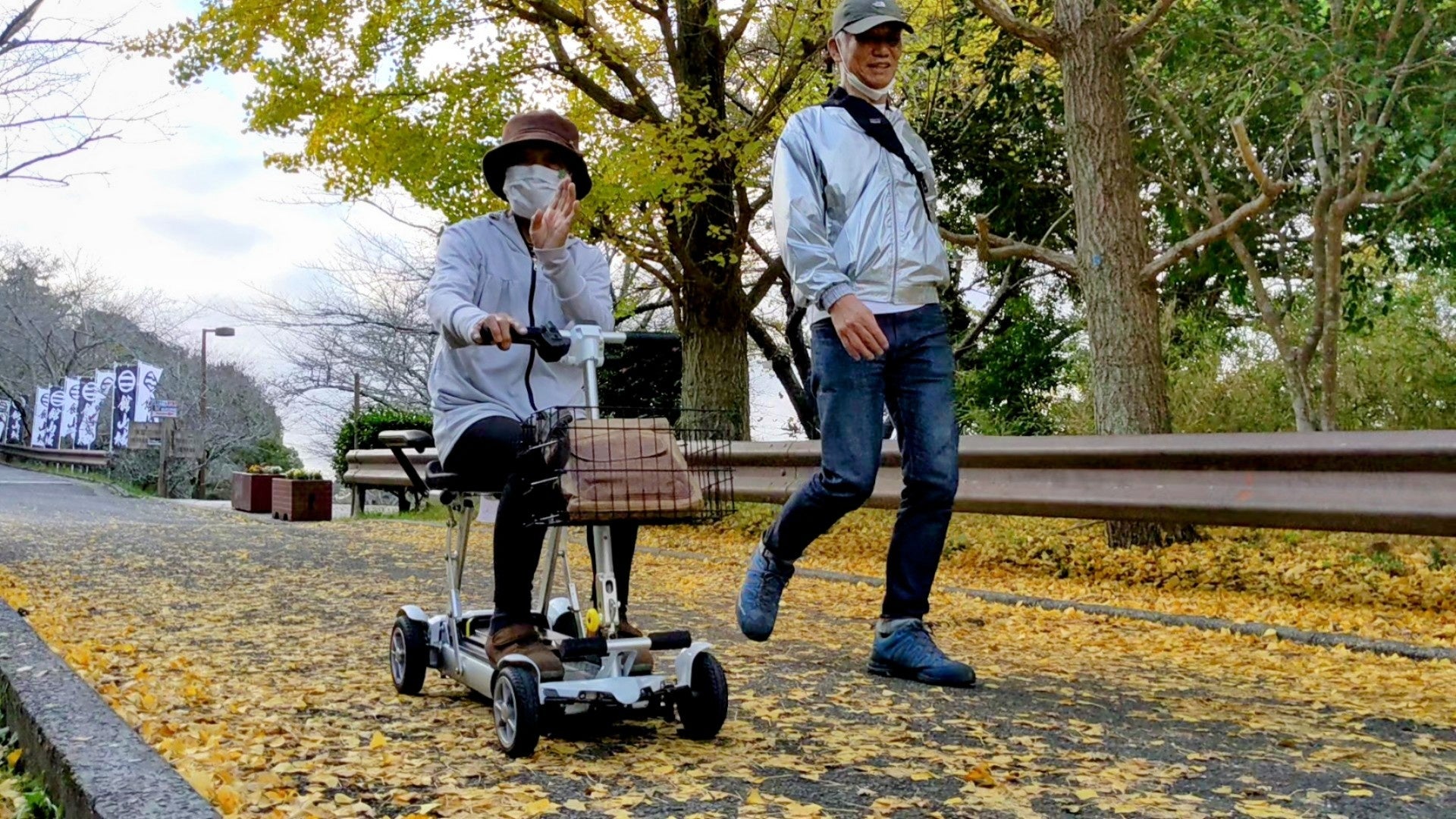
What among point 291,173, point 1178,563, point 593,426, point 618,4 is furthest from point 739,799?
point 291,173

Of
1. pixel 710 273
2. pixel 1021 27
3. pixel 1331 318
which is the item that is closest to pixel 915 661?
pixel 1021 27

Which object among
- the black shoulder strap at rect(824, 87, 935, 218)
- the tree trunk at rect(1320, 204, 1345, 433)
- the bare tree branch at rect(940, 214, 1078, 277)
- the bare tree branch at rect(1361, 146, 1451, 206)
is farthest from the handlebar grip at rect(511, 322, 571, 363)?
→ the bare tree branch at rect(1361, 146, 1451, 206)

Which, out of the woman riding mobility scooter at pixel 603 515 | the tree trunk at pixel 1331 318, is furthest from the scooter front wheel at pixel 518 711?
the tree trunk at pixel 1331 318

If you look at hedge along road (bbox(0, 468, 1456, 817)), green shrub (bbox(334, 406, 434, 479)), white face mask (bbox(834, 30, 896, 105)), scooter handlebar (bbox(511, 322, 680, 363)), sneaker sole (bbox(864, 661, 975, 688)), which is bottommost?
hedge along road (bbox(0, 468, 1456, 817))

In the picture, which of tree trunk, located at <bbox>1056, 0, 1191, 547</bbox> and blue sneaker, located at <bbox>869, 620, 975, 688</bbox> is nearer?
blue sneaker, located at <bbox>869, 620, 975, 688</bbox>

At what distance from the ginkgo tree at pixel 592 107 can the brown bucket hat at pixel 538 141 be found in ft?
27.3

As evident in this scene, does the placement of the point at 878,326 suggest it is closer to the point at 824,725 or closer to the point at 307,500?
the point at 824,725

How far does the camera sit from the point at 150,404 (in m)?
32.5

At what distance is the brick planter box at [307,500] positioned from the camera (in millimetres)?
13977

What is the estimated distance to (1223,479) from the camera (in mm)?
5688

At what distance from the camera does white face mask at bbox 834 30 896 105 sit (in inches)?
162

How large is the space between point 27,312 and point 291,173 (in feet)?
154

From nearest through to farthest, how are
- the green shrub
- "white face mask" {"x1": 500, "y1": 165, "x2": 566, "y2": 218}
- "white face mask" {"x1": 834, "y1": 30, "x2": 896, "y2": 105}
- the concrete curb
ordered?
the concrete curb
"white face mask" {"x1": 500, "y1": 165, "x2": 566, "y2": 218}
"white face mask" {"x1": 834, "y1": 30, "x2": 896, "y2": 105}
the green shrub

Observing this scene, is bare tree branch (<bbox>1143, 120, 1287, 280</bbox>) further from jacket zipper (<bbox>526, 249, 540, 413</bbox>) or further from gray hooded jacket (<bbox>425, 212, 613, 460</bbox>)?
jacket zipper (<bbox>526, 249, 540, 413</bbox>)
